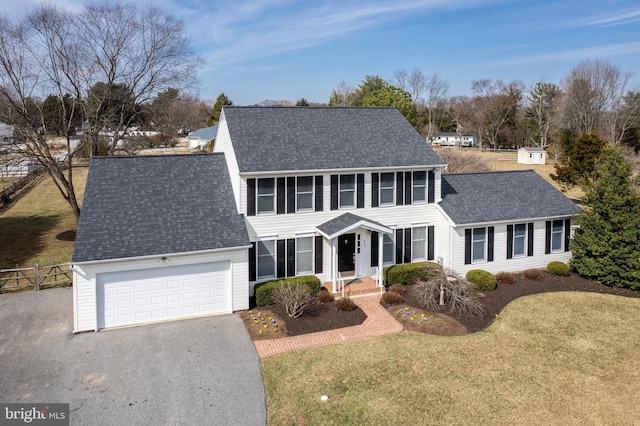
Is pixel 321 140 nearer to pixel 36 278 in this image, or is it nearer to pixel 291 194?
pixel 291 194

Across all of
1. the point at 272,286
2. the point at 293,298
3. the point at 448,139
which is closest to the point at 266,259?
the point at 272,286

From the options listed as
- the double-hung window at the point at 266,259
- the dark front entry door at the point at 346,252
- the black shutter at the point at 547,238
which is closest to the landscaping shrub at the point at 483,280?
the black shutter at the point at 547,238

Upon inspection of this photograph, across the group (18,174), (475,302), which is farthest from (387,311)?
(18,174)

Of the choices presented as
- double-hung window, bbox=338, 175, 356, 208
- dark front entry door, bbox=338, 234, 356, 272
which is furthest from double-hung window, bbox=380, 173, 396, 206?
dark front entry door, bbox=338, 234, 356, 272

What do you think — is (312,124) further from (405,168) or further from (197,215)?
(197,215)

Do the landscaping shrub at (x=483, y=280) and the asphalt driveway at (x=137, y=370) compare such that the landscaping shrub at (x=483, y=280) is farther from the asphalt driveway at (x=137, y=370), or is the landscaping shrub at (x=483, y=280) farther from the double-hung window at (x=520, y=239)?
the asphalt driveway at (x=137, y=370)

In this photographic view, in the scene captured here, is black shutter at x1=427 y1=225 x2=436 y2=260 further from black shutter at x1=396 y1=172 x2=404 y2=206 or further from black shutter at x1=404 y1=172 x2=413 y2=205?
black shutter at x1=396 y1=172 x2=404 y2=206

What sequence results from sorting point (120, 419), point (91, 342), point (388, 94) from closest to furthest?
point (120, 419) → point (91, 342) → point (388, 94)
